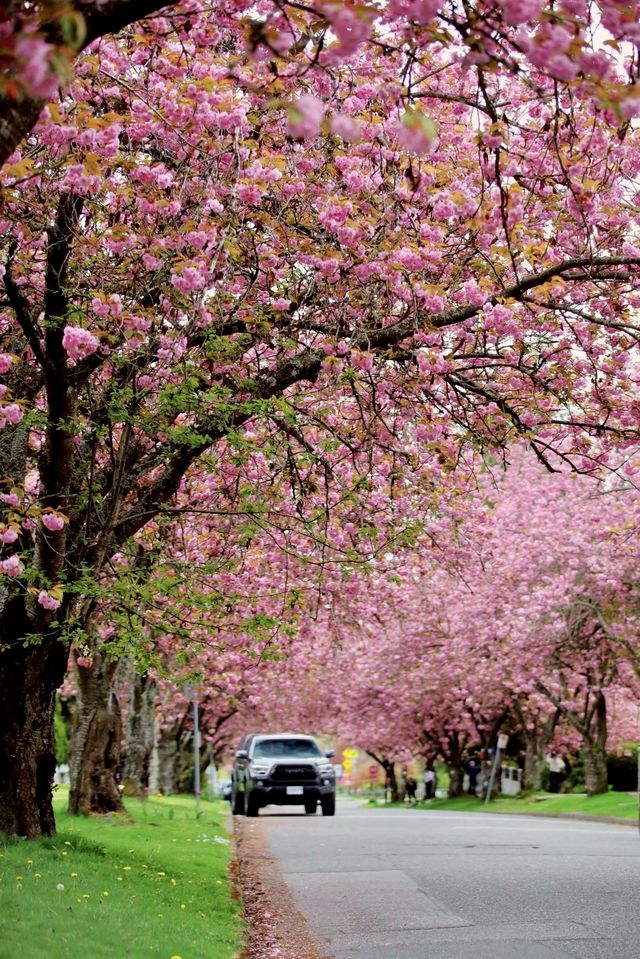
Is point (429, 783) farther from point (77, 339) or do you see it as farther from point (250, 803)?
point (77, 339)

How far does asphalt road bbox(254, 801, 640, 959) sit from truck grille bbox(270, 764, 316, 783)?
663cm

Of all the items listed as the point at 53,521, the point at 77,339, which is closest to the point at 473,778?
the point at 53,521

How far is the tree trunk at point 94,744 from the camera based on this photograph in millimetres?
19438

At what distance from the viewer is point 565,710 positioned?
34.2m

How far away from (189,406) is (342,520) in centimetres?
488

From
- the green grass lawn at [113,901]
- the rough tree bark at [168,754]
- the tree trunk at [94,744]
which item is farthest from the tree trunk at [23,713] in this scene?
the rough tree bark at [168,754]

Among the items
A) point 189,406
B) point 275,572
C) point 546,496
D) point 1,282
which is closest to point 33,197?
point 1,282

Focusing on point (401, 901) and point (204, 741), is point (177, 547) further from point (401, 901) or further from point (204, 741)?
point (204, 741)

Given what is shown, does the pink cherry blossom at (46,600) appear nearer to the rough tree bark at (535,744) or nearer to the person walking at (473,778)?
the rough tree bark at (535,744)

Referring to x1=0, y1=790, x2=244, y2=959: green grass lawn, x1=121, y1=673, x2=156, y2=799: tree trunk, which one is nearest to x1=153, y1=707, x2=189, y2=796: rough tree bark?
x1=121, y1=673, x2=156, y2=799: tree trunk

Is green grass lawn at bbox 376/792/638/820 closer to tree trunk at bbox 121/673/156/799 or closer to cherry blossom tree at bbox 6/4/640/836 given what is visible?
tree trunk at bbox 121/673/156/799

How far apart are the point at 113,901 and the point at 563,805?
1051 inches

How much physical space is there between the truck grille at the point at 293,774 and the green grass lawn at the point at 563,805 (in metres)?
7.34

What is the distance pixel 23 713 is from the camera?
38.0 ft
